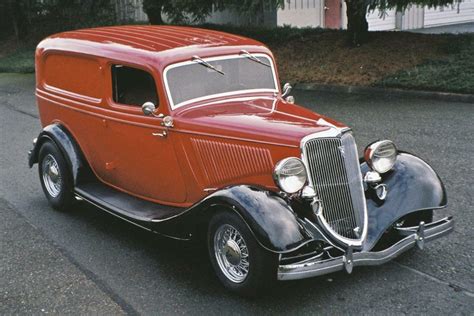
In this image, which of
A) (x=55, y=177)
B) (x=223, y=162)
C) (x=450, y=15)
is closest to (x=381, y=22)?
(x=450, y=15)

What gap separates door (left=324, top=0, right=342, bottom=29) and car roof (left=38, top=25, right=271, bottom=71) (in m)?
15.2

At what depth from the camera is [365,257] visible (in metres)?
4.13

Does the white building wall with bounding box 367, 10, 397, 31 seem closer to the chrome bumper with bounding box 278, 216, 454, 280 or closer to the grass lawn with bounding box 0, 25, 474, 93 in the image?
the grass lawn with bounding box 0, 25, 474, 93

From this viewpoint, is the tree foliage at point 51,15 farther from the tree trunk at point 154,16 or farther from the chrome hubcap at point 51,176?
the chrome hubcap at point 51,176

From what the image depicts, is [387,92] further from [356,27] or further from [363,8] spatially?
[356,27]

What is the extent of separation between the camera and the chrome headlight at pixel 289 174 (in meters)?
4.14

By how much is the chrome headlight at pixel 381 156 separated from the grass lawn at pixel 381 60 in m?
6.94

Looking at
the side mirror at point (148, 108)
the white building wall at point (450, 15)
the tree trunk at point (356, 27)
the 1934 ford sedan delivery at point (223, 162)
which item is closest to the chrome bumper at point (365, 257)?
the 1934 ford sedan delivery at point (223, 162)

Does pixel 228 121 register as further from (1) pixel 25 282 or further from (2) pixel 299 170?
(1) pixel 25 282

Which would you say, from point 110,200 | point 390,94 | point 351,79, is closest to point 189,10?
point 351,79

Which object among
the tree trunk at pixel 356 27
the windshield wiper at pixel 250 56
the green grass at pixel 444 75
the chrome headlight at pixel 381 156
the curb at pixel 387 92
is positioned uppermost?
the windshield wiper at pixel 250 56

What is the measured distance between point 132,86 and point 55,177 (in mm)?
1497

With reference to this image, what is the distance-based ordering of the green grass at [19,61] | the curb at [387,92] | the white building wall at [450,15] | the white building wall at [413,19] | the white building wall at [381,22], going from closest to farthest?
the curb at [387,92] < the green grass at [19,61] < the white building wall at [381,22] < the white building wall at [413,19] < the white building wall at [450,15]

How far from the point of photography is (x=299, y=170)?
418 centimetres
